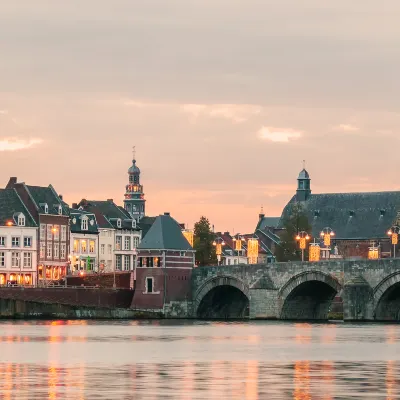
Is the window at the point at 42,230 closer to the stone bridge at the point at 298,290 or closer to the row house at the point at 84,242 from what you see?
the row house at the point at 84,242

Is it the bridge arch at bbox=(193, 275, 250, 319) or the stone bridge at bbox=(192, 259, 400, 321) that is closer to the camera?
the stone bridge at bbox=(192, 259, 400, 321)

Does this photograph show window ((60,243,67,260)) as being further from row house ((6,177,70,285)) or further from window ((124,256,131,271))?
window ((124,256,131,271))

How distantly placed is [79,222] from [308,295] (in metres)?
44.4

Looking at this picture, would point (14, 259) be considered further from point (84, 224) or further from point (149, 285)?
point (149, 285)

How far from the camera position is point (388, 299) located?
420 feet

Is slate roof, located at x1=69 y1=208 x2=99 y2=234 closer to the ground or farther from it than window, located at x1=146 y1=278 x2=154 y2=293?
farther from it

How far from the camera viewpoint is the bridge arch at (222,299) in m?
137

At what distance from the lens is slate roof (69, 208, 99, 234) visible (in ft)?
566

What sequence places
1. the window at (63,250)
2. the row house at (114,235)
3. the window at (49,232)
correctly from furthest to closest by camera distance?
the row house at (114,235), the window at (63,250), the window at (49,232)

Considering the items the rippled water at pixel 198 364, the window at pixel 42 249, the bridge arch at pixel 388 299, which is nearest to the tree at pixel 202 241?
the window at pixel 42 249

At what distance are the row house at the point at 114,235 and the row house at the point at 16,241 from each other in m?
14.7

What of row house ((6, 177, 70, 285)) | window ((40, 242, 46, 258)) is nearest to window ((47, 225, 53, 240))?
row house ((6, 177, 70, 285))

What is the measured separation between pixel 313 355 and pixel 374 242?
13001 centimetres

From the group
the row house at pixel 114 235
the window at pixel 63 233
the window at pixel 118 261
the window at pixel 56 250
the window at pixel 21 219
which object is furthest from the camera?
the window at pixel 118 261
